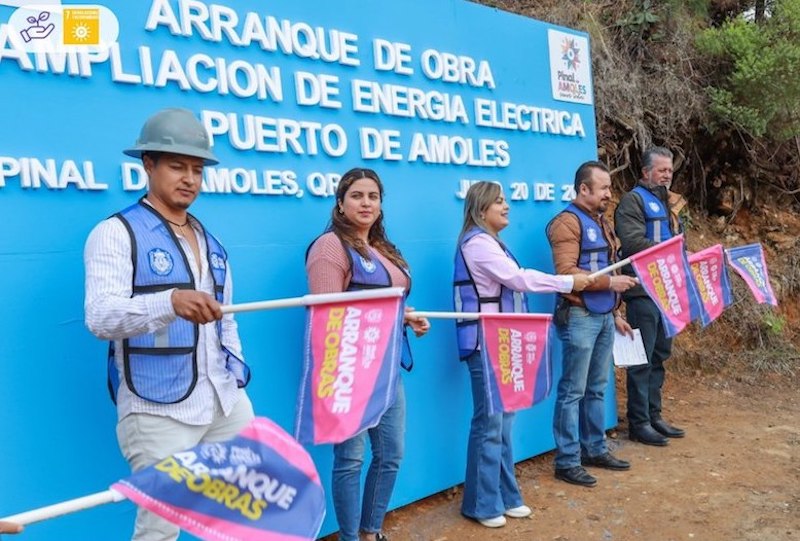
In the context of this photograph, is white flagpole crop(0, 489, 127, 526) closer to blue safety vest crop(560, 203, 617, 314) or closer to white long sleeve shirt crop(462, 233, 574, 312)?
white long sleeve shirt crop(462, 233, 574, 312)

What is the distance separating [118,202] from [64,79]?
0.54 m

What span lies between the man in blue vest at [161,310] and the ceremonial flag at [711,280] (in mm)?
3730

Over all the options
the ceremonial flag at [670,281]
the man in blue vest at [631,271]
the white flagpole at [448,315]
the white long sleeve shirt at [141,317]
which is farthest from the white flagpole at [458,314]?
the man in blue vest at [631,271]

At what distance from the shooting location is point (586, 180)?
4.75m

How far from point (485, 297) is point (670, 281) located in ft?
5.16

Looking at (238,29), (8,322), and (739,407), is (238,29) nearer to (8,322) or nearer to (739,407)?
(8,322)

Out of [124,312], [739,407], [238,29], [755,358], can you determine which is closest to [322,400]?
[124,312]

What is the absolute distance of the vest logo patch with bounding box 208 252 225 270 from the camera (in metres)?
2.70

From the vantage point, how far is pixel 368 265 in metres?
3.41

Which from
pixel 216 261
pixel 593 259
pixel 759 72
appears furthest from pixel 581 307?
pixel 759 72

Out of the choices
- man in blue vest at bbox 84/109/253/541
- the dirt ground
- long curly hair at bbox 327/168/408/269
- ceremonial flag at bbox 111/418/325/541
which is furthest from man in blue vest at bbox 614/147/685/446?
ceremonial flag at bbox 111/418/325/541

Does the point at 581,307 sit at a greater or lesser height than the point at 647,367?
greater

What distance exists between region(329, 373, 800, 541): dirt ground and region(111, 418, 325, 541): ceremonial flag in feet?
6.71

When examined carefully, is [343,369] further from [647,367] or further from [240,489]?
[647,367]
